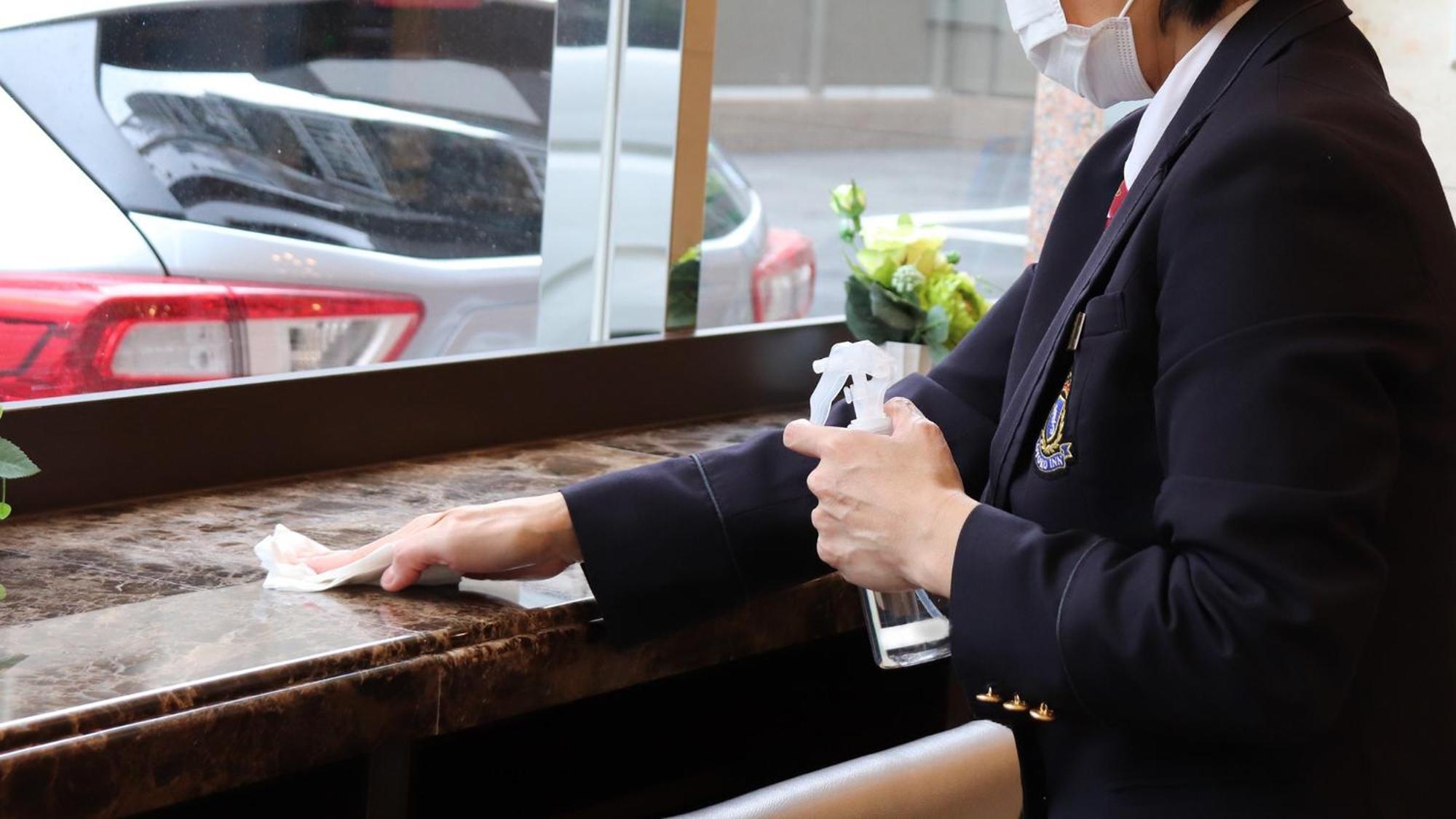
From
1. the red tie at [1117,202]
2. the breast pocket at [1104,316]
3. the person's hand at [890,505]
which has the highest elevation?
the red tie at [1117,202]

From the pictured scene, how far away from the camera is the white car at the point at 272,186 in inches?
55.6

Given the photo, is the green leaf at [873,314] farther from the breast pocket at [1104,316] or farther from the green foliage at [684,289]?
the breast pocket at [1104,316]

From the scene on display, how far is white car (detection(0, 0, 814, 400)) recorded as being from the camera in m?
1.41

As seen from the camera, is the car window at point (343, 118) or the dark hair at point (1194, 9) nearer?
the dark hair at point (1194, 9)

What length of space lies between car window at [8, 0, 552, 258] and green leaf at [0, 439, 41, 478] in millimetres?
400

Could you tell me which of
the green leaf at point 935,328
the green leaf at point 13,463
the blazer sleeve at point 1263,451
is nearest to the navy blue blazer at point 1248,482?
the blazer sleeve at point 1263,451

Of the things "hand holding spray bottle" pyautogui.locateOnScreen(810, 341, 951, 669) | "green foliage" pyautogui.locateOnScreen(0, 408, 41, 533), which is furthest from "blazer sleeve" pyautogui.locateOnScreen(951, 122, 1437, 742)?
"green foliage" pyautogui.locateOnScreen(0, 408, 41, 533)

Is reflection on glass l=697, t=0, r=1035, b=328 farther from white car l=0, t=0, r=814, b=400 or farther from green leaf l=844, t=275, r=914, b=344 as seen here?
white car l=0, t=0, r=814, b=400

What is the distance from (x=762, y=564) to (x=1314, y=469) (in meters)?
0.58

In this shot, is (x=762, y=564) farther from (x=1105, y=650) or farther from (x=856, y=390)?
(x=1105, y=650)

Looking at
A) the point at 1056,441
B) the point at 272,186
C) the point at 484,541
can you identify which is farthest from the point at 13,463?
the point at 1056,441

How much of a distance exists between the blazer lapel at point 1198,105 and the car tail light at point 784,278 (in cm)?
121

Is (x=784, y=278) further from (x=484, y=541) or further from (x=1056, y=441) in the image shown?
(x=1056, y=441)

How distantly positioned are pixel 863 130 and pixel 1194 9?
1.56m
